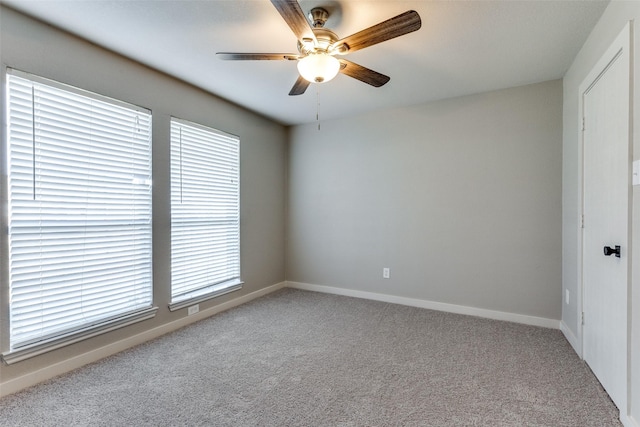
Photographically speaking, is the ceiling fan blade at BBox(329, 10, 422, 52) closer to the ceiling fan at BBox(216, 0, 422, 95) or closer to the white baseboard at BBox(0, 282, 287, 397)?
the ceiling fan at BBox(216, 0, 422, 95)

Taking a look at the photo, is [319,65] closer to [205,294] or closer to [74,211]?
[74,211]

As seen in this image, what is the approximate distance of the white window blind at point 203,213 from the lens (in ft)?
9.85

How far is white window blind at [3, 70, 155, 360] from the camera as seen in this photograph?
6.48ft

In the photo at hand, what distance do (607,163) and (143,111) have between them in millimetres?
3567

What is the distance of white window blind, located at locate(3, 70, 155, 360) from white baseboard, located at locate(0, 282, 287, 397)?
179 millimetres

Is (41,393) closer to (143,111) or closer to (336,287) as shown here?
(143,111)

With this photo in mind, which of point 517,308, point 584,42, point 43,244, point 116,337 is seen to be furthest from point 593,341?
point 43,244

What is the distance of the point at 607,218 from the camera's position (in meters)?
1.89

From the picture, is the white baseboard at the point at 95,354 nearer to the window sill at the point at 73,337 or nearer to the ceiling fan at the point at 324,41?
the window sill at the point at 73,337

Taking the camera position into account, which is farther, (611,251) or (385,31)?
(611,251)

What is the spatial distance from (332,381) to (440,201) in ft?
7.68

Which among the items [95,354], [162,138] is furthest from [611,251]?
[95,354]

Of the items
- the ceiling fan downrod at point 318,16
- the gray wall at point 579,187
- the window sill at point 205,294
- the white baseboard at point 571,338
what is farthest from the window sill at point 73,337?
the white baseboard at point 571,338

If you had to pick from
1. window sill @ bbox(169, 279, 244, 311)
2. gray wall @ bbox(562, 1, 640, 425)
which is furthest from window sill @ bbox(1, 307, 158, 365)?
gray wall @ bbox(562, 1, 640, 425)
